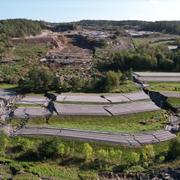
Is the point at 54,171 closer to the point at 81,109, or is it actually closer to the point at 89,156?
the point at 89,156

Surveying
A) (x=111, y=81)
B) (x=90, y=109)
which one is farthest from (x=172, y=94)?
(x=90, y=109)

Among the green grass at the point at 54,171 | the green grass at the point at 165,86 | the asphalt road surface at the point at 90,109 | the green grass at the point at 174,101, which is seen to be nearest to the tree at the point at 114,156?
the green grass at the point at 54,171

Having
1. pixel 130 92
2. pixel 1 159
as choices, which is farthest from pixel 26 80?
pixel 1 159

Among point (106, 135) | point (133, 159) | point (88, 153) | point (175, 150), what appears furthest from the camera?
point (106, 135)

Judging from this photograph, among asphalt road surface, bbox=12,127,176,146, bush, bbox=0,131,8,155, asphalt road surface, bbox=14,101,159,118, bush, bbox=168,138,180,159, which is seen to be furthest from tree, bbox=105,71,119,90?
bush, bbox=168,138,180,159

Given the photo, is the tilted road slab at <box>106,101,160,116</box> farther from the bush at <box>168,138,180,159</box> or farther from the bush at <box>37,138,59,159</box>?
the bush at <box>37,138,59,159</box>

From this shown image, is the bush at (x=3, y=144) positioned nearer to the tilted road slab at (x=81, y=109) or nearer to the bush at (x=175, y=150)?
the tilted road slab at (x=81, y=109)

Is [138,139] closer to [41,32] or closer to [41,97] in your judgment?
[41,97]
